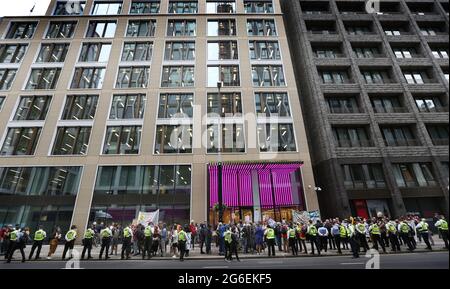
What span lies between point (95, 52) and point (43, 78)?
6504mm

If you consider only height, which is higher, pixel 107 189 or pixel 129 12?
pixel 129 12

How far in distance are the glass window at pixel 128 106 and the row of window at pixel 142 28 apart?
9.90 metres

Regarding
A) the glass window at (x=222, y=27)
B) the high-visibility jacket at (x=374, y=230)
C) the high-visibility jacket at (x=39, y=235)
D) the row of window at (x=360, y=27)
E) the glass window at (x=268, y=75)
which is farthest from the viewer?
the glass window at (x=222, y=27)

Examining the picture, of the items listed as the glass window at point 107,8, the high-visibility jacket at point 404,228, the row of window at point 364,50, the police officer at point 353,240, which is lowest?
the police officer at point 353,240

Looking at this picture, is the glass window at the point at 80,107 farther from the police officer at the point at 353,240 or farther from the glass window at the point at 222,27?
the police officer at the point at 353,240

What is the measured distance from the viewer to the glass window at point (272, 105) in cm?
2470

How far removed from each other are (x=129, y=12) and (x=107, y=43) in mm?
6242

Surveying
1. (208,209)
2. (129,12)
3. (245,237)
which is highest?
(129,12)

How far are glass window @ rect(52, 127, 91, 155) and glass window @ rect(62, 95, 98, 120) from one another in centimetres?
150

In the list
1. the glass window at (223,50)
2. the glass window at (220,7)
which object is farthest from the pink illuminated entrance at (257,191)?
the glass window at (220,7)

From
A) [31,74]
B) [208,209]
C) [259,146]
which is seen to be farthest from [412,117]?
[31,74]

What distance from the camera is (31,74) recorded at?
84.1ft
